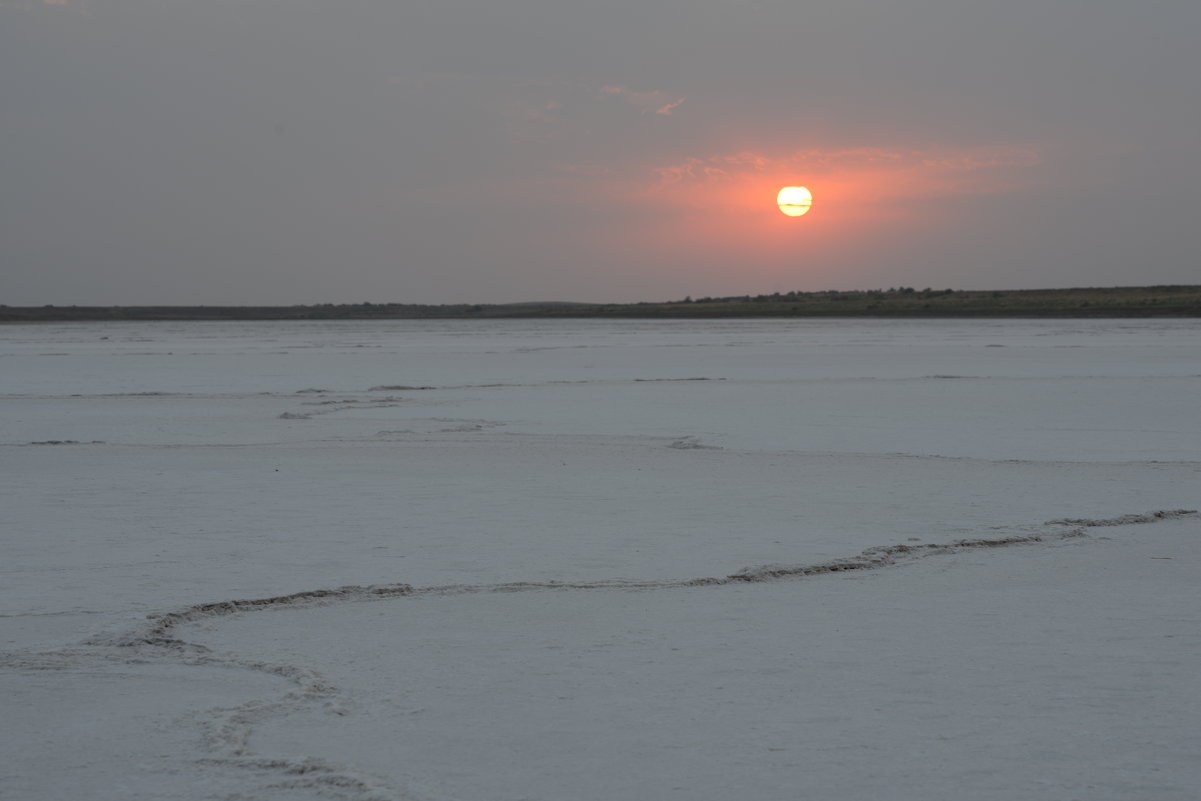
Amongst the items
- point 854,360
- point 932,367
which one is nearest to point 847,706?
point 932,367

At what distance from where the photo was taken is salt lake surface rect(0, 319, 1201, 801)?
335cm

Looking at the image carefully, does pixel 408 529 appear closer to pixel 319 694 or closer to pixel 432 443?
pixel 319 694

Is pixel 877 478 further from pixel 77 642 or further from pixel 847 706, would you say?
pixel 77 642

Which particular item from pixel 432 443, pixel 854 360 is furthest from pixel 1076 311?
pixel 432 443

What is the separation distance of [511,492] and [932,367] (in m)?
14.0

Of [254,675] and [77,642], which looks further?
[77,642]

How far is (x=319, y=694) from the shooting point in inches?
154

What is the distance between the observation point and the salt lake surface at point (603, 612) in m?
3.35

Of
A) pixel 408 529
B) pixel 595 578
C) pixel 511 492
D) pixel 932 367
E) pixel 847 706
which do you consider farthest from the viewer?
pixel 932 367

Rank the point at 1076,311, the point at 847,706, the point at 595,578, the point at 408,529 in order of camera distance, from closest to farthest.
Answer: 1. the point at 847,706
2. the point at 595,578
3. the point at 408,529
4. the point at 1076,311

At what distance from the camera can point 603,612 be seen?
4.92 meters

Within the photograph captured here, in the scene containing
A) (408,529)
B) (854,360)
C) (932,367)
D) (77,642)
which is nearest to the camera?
(77,642)

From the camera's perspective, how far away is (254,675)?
4.12 metres

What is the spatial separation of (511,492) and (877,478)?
8.37ft
